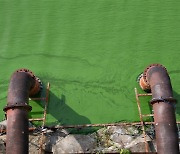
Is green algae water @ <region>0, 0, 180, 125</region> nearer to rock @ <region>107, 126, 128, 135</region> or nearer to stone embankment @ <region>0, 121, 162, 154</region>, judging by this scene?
rock @ <region>107, 126, 128, 135</region>

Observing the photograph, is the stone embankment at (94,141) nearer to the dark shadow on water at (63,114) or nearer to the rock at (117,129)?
the rock at (117,129)

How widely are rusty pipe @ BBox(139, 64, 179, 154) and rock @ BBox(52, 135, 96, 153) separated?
6.83 ft

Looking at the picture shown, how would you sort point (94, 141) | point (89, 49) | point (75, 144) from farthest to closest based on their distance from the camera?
point (89, 49) → point (94, 141) → point (75, 144)

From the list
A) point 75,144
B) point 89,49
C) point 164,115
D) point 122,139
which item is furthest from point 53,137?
point 164,115

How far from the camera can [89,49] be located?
10.1m

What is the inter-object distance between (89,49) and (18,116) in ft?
12.3

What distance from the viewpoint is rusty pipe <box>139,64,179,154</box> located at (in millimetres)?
7125

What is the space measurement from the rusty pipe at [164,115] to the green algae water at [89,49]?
5.08ft

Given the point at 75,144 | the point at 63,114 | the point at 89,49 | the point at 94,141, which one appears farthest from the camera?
Result: the point at 89,49

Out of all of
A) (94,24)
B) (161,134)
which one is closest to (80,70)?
(94,24)

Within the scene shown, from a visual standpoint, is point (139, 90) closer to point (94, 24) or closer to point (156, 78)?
point (156, 78)

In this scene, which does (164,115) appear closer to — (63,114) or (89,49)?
(63,114)

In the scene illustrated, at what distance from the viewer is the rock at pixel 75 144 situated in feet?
27.9

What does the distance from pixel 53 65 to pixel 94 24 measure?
2.04 m
